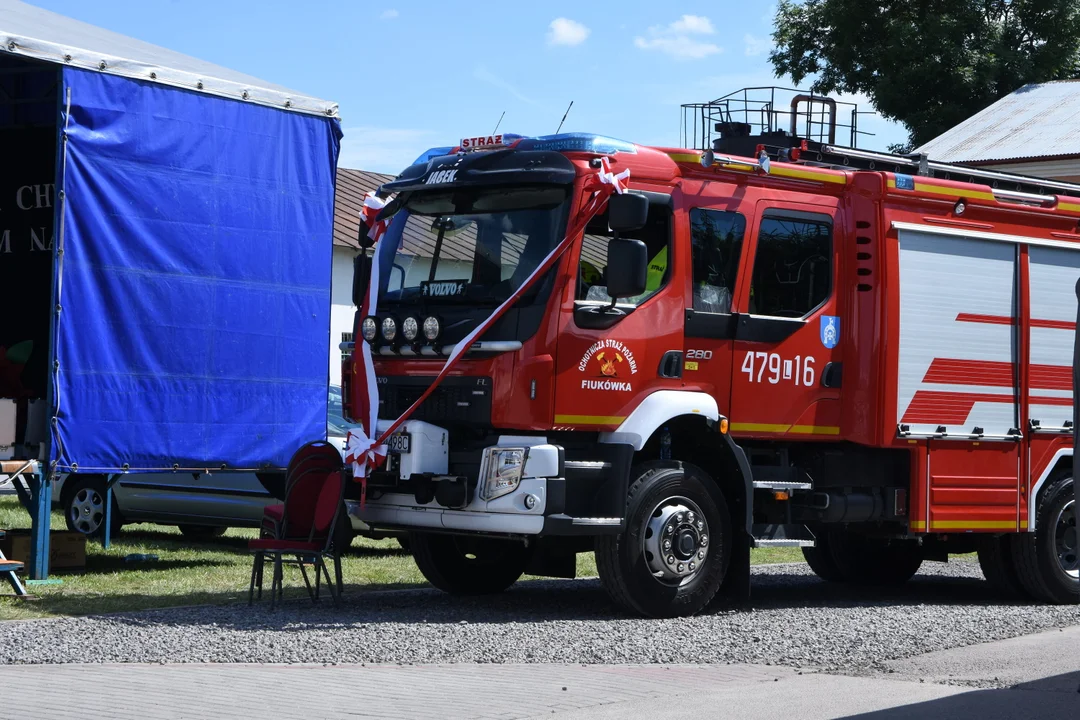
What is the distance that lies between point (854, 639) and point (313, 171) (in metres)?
6.53

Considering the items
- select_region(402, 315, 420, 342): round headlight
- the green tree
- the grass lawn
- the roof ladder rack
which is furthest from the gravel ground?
the green tree

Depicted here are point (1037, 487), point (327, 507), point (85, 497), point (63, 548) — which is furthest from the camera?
point (85, 497)

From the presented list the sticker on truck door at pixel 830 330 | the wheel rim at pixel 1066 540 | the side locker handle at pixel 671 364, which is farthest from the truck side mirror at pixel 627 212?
the wheel rim at pixel 1066 540

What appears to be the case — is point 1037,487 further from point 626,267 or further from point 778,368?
point 626,267

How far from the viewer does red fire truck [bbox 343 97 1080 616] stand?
34.3ft

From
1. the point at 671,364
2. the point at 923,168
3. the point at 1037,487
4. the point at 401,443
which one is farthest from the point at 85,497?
the point at 1037,487

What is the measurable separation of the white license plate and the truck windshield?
3.30ft

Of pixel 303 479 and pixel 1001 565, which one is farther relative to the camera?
pixel 1001 565

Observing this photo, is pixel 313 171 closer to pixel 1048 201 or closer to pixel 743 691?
pixel 1048 201

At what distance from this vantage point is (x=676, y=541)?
10961 mm

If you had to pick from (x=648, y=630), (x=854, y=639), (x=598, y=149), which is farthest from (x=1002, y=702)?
(x=598, y=149)

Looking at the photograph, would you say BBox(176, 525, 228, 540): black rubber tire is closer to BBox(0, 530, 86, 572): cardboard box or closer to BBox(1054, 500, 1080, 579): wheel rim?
BBox(0, 530, 86, 572): cardboard box

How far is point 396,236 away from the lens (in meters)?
11.5

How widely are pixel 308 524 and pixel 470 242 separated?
240 centimetres
